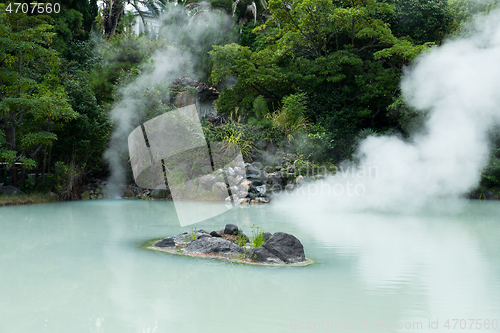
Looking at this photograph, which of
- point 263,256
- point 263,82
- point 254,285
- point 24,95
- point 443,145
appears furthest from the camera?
point 263,82

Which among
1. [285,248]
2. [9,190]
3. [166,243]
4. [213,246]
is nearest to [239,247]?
[213,246]

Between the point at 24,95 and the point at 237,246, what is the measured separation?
28.1ft

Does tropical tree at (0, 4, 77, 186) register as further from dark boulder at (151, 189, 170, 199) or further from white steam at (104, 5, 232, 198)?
dark boulder at (151, 189, 170, 199)

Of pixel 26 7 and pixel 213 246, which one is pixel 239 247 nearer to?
pixel 213 246

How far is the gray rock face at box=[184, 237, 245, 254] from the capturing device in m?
5.36

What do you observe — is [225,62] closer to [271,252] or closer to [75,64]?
[75,64]

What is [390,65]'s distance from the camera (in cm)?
1644

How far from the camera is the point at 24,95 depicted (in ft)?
35.9

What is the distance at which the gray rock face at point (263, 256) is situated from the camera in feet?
16.2

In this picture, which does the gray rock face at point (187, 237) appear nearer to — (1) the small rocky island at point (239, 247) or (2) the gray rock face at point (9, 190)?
(1) the small rocky island at point (239, 247)

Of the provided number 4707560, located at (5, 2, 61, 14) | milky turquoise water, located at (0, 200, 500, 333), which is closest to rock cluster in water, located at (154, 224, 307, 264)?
milky turquoise water, located at (0, 200, 500, 333)

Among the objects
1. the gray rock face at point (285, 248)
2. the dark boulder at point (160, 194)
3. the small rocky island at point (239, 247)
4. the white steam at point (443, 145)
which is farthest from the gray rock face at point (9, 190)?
the gray rock face at point (285, 248)

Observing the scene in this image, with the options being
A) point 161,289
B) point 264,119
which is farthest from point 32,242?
point 264,119

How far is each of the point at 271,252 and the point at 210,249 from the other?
34.3 inches
